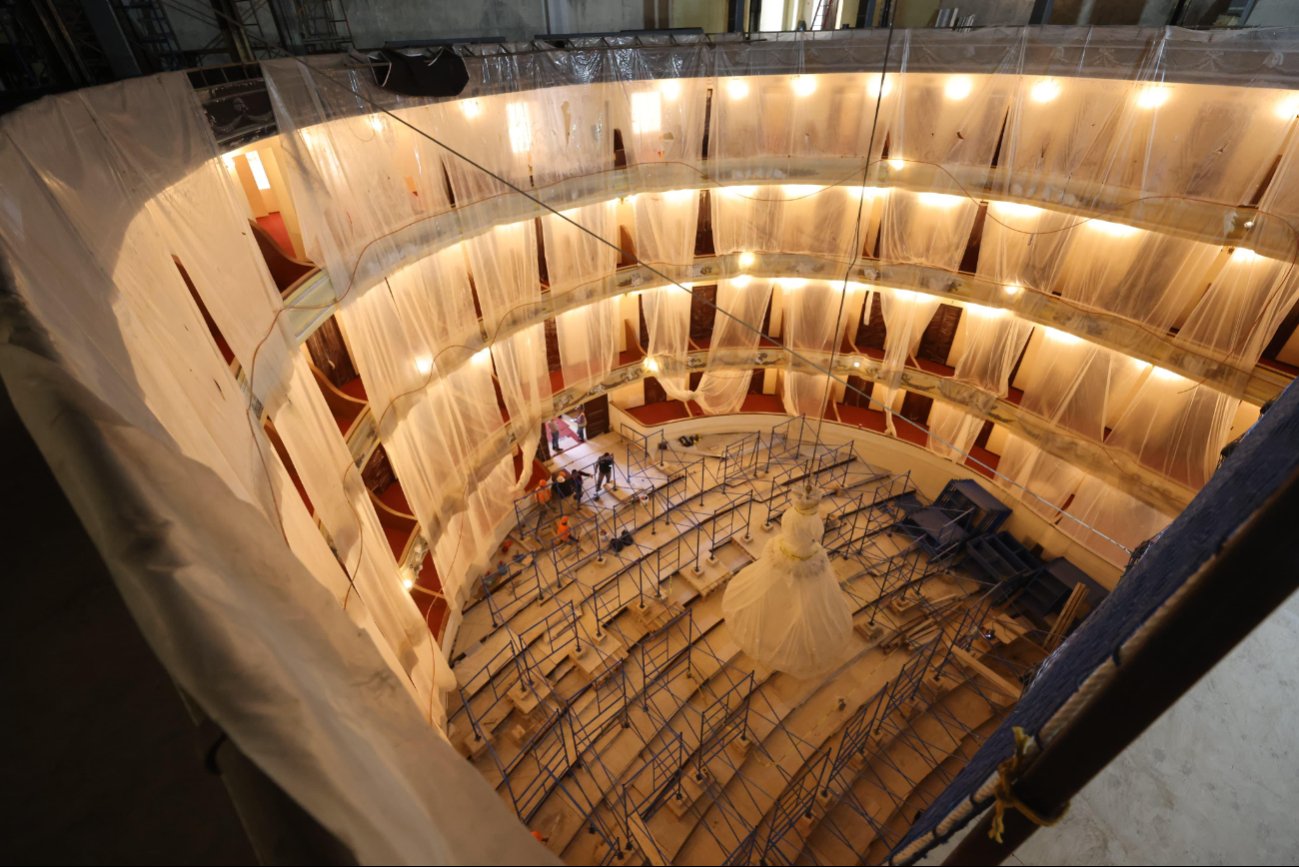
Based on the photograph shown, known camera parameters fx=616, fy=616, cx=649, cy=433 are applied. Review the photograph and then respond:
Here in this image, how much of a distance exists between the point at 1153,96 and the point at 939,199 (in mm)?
4778

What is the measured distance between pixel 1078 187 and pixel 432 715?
17.6 metres

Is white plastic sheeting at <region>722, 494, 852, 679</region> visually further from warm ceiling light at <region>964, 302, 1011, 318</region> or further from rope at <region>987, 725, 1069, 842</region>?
warm ceiling light at <region>964, 302, 1011, 318</region>

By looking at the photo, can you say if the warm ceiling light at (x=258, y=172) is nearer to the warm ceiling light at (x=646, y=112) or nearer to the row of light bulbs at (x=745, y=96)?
the row of light bulbs at (x=745, y=96)

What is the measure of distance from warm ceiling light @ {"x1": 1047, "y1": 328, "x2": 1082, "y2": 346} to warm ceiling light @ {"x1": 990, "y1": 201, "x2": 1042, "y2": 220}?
9.65ft

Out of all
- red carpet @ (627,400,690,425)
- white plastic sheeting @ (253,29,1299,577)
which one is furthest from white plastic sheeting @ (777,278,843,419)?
red carpet @ (627,400,690,425)

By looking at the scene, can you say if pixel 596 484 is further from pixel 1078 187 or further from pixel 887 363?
pixel 1078 187

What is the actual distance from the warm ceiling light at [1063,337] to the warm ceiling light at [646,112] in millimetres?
11380

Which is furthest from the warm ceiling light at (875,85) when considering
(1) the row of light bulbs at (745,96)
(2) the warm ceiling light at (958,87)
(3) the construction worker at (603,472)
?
(3) the construction worker at (603,472)

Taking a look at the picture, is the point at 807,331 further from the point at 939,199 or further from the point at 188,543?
the point at 188,543

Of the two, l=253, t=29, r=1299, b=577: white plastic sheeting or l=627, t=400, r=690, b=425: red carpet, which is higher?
l=253, t=29, r=1299, b=577: white plastic sheeting

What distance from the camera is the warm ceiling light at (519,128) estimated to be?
531 inches

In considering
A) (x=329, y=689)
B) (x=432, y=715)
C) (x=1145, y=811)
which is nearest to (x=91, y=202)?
(x=329, y=689)

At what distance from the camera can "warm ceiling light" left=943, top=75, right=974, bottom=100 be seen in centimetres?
1492

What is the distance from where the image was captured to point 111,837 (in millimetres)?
1765
